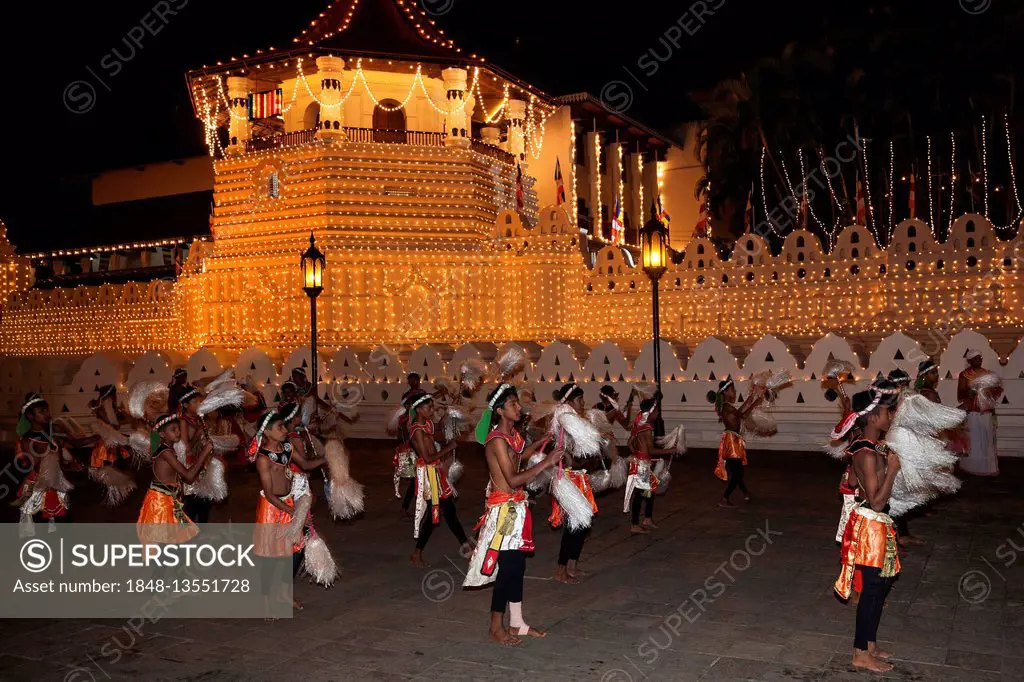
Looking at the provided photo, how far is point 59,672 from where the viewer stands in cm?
595

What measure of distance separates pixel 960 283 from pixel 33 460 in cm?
1625

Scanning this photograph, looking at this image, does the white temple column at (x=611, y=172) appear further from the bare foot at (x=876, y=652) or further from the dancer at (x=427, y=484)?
the bare foot at (x=876, y=652)

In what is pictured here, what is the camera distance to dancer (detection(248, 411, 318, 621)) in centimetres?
679

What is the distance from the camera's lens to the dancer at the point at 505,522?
249 inches

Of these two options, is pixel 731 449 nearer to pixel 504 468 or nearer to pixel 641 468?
pixel 641 468

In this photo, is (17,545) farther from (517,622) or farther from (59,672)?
(517,622)

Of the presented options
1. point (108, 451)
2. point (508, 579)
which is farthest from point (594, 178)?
point (508, 579)

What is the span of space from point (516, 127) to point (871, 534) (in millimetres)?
23534

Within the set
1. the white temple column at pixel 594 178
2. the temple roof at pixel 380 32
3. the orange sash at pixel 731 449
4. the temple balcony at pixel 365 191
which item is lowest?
the orange sash at pixel 731 449

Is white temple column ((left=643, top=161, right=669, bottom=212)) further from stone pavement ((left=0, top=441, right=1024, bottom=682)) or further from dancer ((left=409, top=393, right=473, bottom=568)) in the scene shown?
dancer ((left=409, top=393, right=473, bottom=568))

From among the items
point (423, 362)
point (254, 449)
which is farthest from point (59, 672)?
point (423, 362)

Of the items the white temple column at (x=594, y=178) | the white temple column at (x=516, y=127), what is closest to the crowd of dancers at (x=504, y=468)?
the white temple column at (x=516, y=127)

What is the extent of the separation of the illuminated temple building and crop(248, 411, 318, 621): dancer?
38.6ft

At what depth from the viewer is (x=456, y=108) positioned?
25.0 m
